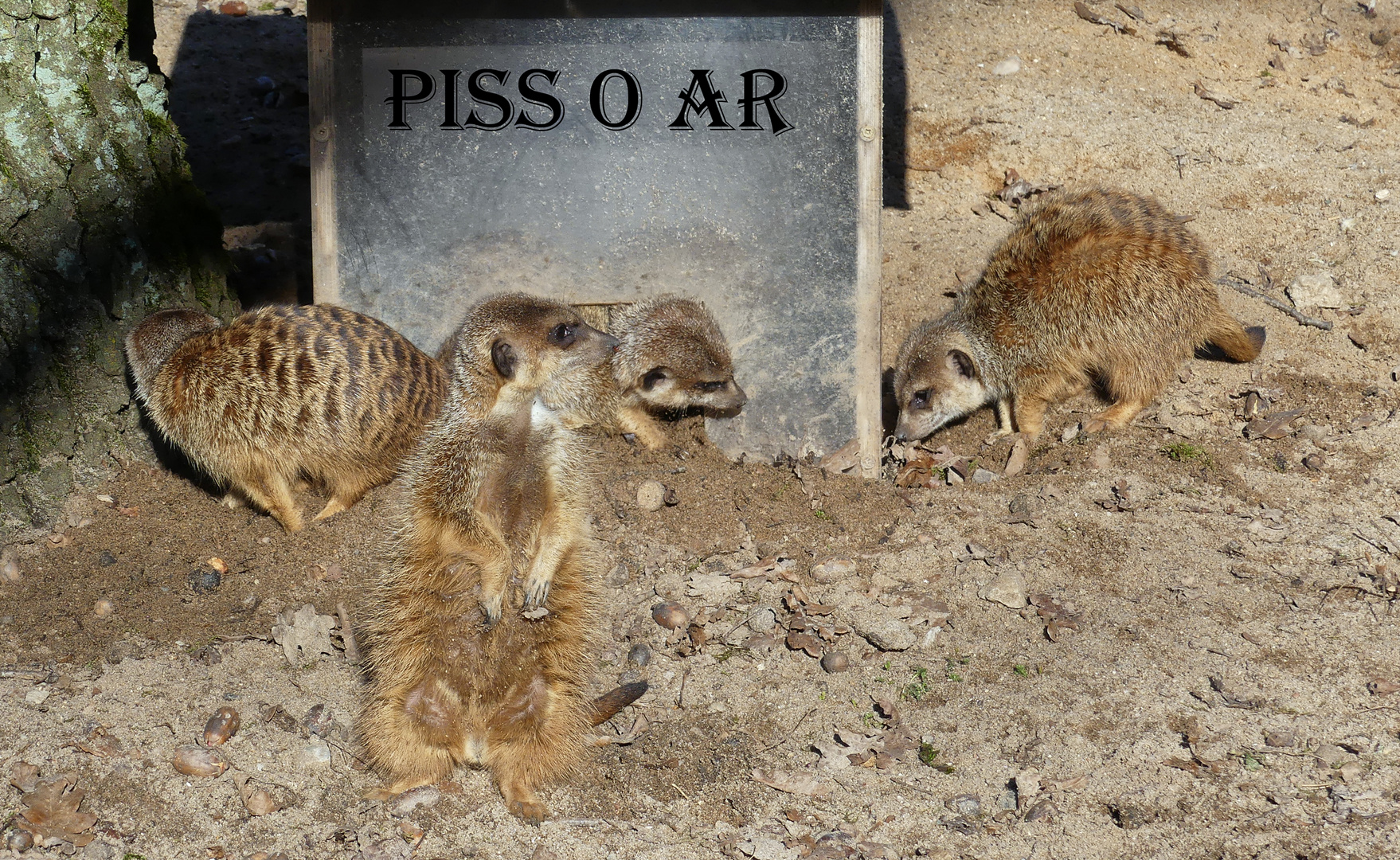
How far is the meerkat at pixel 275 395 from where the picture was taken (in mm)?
4035

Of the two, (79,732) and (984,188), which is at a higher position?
(984,188)

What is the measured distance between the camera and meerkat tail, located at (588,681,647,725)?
10.4 feet

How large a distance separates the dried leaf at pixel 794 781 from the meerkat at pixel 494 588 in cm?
53

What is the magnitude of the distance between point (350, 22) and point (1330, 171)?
15.6 ft

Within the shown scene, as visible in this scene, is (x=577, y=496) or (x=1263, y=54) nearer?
(x=577, y=496)

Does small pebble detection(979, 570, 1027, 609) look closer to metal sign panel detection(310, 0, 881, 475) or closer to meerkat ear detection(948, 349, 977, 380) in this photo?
metal sign panel detection(310, 0, 881, 475)

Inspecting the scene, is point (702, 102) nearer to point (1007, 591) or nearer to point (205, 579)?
point (1007, 591)

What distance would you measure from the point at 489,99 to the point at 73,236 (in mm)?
→ 1573

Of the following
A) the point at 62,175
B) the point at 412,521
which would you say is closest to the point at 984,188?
the point at 412,521

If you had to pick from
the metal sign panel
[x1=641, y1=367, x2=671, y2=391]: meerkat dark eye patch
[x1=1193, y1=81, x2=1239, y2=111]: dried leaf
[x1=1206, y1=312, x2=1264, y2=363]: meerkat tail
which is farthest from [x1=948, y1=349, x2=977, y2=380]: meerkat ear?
[x1=1193, y1=81, x2=1239, y2=111]: dried leaf

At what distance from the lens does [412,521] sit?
3385mm

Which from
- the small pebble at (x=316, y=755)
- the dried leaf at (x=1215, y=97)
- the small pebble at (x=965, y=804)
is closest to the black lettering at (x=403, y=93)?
the small pebble at (x=316, y=755)

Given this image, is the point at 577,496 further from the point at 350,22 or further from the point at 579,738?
the point at 350,22

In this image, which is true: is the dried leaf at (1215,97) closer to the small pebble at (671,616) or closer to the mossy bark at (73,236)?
the small pebble at (671,616)
